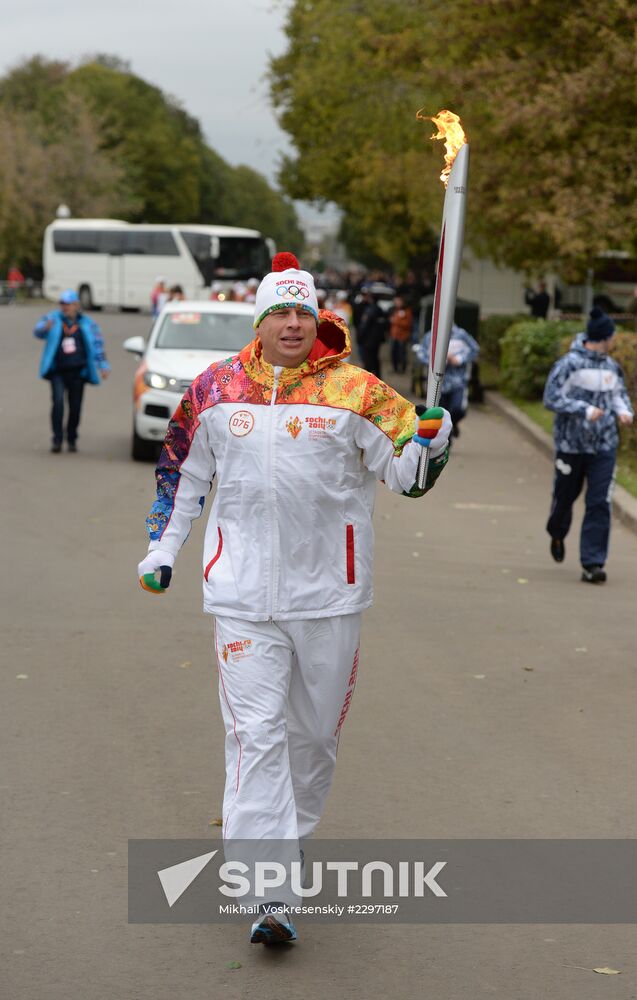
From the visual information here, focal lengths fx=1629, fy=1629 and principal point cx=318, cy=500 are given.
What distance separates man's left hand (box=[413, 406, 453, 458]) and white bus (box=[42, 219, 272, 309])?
58291 mm

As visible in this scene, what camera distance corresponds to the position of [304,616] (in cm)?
475

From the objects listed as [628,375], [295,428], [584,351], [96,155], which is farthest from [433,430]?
[96,155]

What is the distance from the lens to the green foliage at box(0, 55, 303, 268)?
3118 inches

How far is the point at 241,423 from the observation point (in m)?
4.79

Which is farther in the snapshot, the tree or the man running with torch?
the tree

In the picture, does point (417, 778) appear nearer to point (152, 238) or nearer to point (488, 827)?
point (488, 827)

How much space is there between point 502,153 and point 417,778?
19.7 m

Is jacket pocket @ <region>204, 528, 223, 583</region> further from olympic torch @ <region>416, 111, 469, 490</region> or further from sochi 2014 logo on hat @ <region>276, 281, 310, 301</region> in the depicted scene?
sochi 2014 logo on hat @ <region>276, 281, 310, 301</region>

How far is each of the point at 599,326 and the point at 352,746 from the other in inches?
187

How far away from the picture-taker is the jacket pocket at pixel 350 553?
16.0 ft

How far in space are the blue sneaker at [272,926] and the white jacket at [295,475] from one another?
0.83 metres

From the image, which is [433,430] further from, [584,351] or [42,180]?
[42,180]

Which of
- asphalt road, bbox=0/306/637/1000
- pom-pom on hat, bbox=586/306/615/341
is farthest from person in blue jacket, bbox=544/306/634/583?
asphalt road, bbox=0/306/637/1000

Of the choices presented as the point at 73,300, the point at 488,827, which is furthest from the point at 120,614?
the point at 73,300
